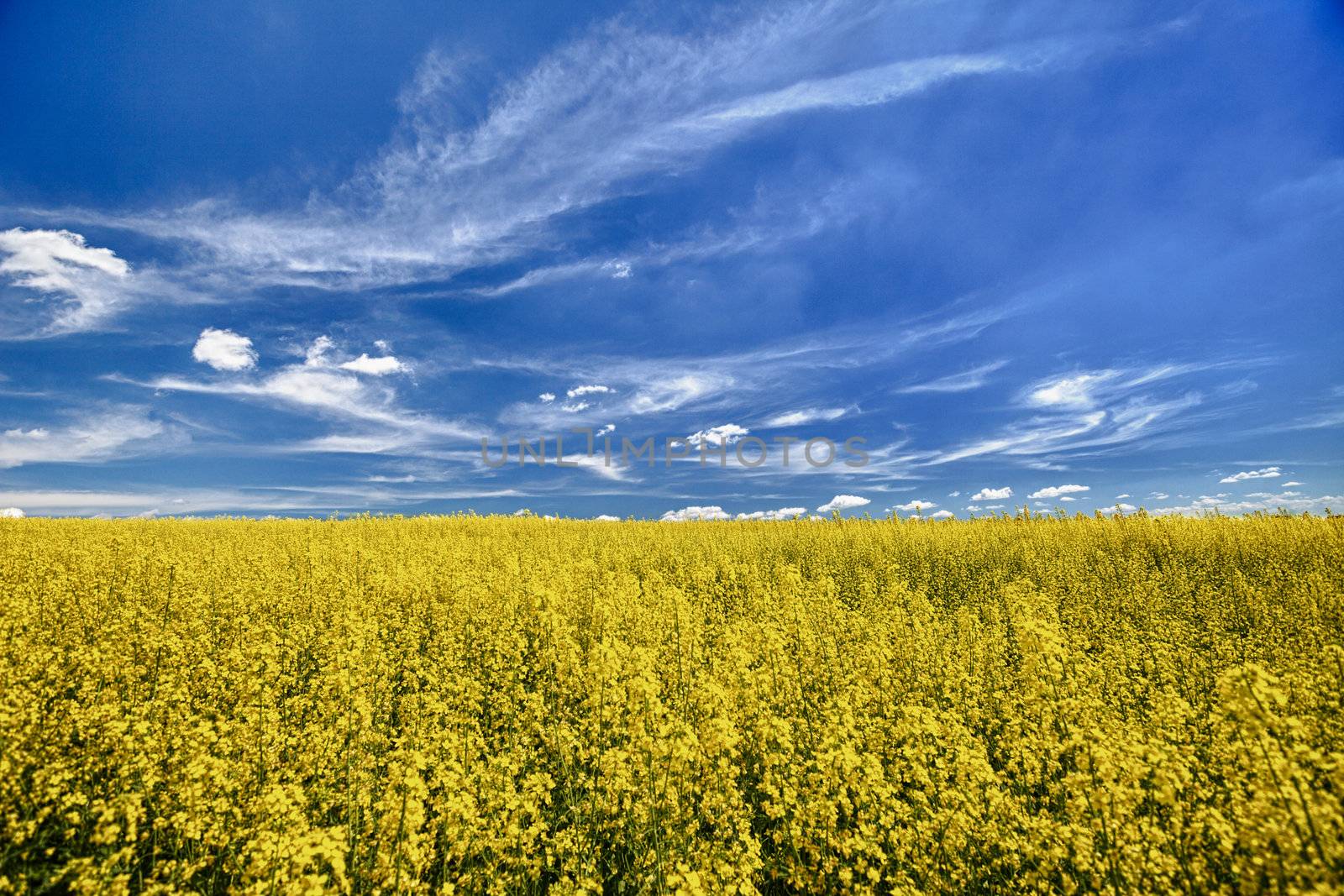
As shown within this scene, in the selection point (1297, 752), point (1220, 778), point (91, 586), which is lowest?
point (1220, 778)

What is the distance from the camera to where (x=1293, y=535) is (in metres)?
18.5

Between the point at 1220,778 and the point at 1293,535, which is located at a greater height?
the point at 1293,535

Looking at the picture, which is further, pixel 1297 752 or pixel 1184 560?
pixel 1184 560

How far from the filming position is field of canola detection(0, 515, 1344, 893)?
→ 4.21 meters

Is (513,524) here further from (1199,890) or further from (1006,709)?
(1199,890)

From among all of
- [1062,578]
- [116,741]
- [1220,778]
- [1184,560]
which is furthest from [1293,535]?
[116,741]

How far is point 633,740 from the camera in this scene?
533cm

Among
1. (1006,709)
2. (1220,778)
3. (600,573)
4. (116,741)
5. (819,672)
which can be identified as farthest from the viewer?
(600,573)

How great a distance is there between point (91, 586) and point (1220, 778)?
55.7 ft

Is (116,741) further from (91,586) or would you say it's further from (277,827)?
(91,586)

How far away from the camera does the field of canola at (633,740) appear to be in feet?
13.8

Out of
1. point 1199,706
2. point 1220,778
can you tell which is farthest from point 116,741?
→ point 1199,706

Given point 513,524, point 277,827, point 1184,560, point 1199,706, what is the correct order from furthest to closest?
point 513,524
point 1184,560
point 1199,706
point 277,827

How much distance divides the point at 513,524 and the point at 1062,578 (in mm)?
22018
